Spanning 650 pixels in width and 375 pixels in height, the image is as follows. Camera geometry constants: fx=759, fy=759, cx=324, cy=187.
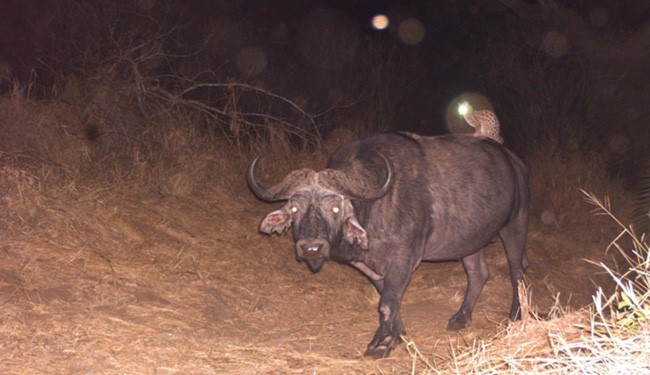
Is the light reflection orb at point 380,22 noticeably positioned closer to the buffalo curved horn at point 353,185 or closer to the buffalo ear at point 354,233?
the buffalo curved horn at point 353,185

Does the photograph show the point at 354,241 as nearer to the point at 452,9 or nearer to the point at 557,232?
the point at 557,232

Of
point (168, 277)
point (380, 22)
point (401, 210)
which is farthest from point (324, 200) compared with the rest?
point (380, 22)

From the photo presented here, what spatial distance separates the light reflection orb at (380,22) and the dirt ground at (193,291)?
1371 centimetres

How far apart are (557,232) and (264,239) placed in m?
4.23

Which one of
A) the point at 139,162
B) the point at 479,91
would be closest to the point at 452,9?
the point at 479,91

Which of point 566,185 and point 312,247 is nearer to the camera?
point 312,247

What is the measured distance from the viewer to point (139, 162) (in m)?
9.52

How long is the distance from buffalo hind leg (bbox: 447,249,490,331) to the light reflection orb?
15435 millimetres

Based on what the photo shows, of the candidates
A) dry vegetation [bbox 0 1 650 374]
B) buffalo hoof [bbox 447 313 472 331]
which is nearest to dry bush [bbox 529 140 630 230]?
dry vegetation [bbox 0 1 650 374]

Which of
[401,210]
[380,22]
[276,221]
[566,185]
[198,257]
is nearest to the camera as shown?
[276,221]

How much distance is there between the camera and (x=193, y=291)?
7324 mm

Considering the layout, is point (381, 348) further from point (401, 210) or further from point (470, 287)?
point (470, 287)

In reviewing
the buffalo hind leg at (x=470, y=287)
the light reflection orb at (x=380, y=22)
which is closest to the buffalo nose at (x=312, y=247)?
the buffalo hind leg at (x=470, y=287)

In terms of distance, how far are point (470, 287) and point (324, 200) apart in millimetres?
2307
